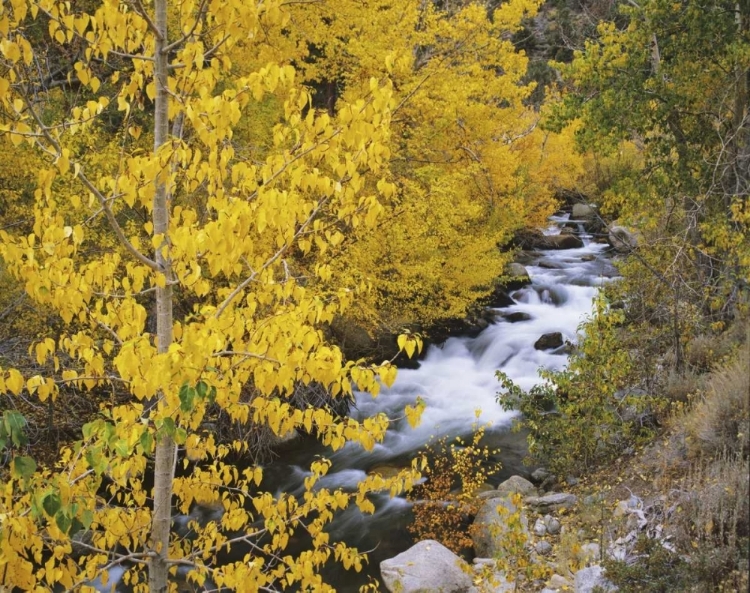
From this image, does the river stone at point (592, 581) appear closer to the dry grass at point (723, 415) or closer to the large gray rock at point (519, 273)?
Answer: the dry grass at point (723, 415)

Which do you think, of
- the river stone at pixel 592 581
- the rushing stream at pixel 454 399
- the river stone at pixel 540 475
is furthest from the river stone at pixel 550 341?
the river stone at pixel 592 581

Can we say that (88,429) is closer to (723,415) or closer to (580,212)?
(723,415)

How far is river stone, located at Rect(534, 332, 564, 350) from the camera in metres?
14.1

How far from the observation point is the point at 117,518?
12.1 feet

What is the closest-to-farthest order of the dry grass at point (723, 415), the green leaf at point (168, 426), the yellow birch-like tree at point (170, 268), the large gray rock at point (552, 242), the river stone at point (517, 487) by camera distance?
the green leaf at point (168, 426) < the yellow birch-like tree at point (170, 268) < the dry grass at point (723, 415) < the river stone at point (517, 487) < the large gray rock at point (552, 242)

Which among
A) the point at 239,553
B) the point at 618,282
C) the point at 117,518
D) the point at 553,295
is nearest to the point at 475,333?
the point at 553,295

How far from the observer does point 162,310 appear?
11.6 ft

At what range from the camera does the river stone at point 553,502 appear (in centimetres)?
766

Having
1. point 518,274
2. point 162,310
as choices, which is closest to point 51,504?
point 162,310

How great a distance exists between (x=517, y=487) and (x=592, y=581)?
3567 mm

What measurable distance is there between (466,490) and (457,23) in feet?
32.4

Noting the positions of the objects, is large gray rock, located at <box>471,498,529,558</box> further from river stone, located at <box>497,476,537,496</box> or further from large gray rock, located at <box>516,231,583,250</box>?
large gray rock, located at <box>516,231,583,250</box>

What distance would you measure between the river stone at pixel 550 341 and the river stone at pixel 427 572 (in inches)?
309

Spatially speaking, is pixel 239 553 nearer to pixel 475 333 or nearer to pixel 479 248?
pixel 479 248
